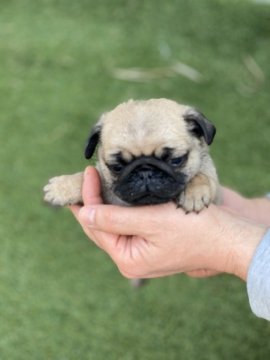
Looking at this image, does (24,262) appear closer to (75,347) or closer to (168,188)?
(75,347)

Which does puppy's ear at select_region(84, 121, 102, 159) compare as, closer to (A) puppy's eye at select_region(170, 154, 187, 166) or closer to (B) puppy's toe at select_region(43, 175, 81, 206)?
(B) puppy's toe at select_region(43, 175, 81, 206)

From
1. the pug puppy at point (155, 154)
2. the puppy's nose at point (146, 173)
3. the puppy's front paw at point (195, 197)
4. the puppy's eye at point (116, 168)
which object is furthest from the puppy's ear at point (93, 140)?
the puppy's front paw at point (195, 197)

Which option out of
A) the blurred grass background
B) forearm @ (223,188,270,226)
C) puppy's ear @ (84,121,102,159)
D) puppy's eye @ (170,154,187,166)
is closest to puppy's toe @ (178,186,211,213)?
puppy's eye @ (170,154,187,166)

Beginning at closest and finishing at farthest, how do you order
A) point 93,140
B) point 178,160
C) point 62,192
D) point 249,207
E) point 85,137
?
point 178,160 → point 93,140 → point 62,192 → point 249,207 → point 85,137

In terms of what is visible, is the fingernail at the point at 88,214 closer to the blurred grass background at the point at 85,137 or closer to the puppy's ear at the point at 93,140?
the puppy's ear at the point at 93,140

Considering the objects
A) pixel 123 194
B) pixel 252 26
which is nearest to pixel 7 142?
pixel 123 194

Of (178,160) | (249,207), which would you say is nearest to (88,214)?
(178,160)

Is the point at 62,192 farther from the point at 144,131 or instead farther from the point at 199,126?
the point at 199,126
